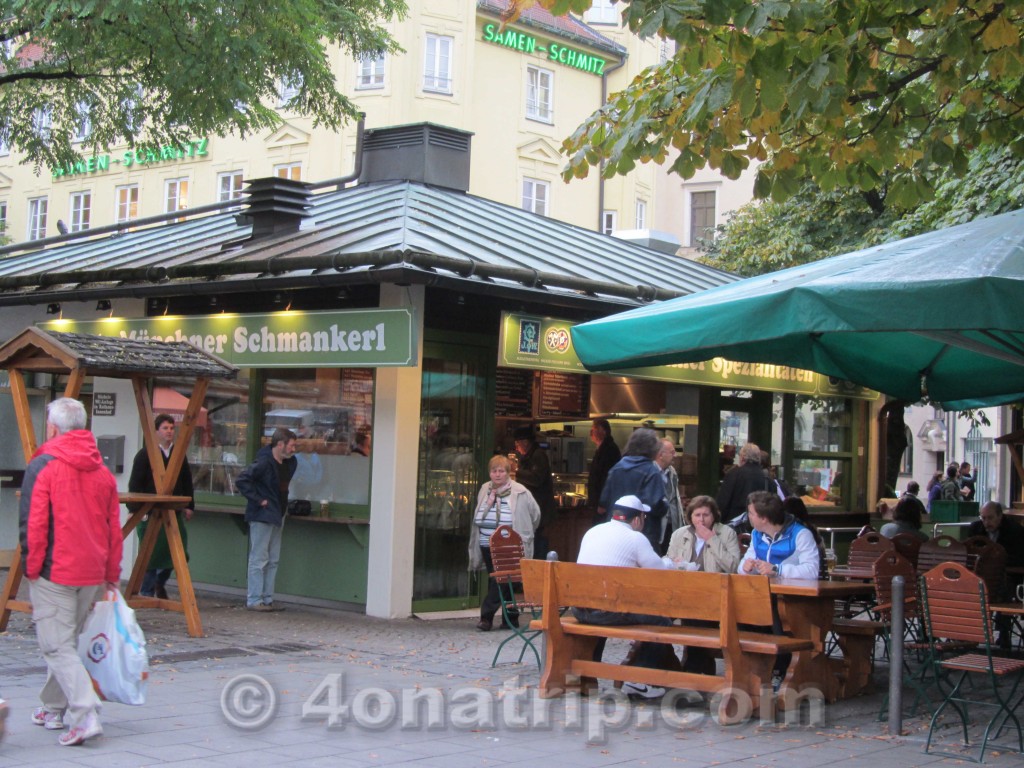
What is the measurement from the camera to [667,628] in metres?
8.16

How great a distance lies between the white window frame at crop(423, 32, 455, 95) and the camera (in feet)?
124

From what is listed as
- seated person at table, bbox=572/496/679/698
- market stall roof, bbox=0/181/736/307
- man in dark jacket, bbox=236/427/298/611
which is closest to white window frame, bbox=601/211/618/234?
market stall roof, bbox=0/181/736/307

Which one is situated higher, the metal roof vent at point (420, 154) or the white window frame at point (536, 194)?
the white window frame at point (536, 194)

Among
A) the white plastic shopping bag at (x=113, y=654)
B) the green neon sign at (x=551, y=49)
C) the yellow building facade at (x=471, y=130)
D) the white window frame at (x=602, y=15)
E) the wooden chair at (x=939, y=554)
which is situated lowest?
the white plastic shopping bag at (x=113, y=654)

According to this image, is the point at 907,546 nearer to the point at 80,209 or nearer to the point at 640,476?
the point at 640,476

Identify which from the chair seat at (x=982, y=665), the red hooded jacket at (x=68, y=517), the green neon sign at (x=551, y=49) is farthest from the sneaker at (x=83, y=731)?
the green neon sign at (x=551, y=49)

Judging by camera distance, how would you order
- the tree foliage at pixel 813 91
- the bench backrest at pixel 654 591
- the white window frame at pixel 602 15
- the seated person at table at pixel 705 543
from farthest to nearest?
1. the white window frame at pixel 602 15
2. the seated person at table at pixel 705 543
3. the tree foliage at pixel 813 91
4. the bench backrest at pixel 654 591

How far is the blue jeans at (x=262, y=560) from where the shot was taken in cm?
1236

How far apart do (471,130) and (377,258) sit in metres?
25.1

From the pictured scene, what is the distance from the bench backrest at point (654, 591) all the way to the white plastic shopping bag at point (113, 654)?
2.63 meters

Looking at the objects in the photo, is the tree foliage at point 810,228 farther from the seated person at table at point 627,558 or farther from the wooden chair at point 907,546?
the seated person at table at point 627,558

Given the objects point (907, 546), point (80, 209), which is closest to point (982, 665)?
point (907, 546)

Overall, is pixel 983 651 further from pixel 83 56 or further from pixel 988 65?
pixel 83 56

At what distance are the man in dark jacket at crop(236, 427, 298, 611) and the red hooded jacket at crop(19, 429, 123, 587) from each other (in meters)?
5.30
